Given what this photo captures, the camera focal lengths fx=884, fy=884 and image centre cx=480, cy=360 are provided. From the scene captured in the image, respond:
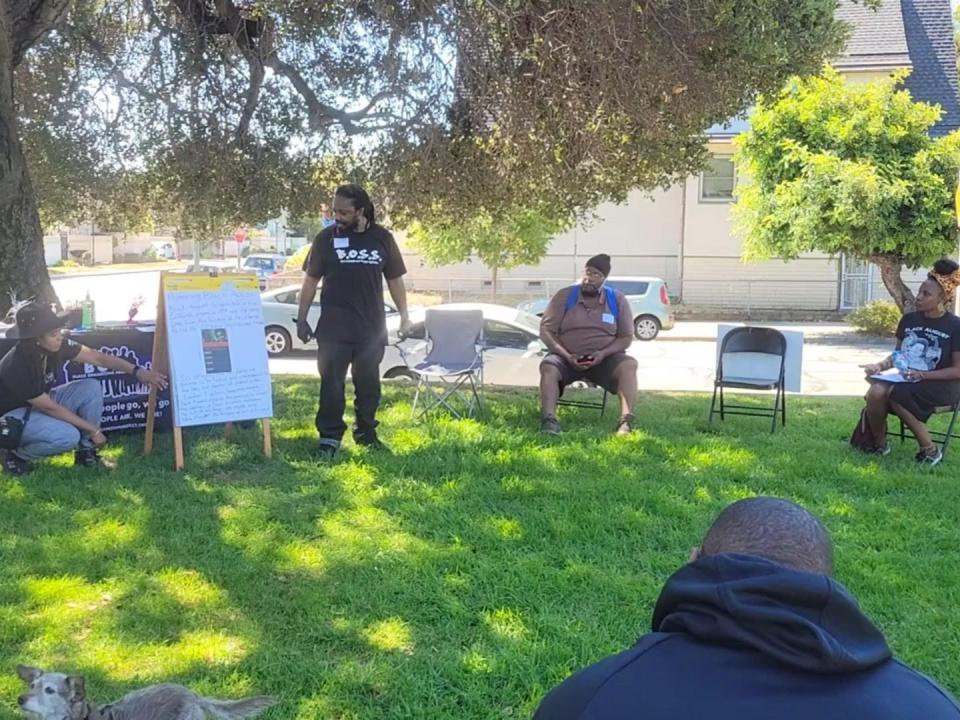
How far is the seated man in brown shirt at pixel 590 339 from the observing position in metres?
7.19

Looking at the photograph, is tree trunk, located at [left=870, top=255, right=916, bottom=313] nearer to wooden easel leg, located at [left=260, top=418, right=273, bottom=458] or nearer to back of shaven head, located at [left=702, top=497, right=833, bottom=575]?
wooden easel leg, located at [left=260, top=418, right=273, bottom=458]

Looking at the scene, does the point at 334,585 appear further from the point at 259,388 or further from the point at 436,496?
the point at 259,388

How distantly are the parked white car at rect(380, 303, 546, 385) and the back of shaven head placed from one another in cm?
819

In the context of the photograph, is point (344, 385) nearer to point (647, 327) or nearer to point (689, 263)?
point (647, 327)

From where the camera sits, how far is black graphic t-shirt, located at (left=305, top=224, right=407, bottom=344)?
6.12 m

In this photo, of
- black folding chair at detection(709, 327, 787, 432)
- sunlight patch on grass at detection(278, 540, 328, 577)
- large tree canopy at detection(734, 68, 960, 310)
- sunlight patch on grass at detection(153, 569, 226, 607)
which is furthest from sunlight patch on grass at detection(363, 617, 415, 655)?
large tree canopy at detection(734, 68, 960, 310)

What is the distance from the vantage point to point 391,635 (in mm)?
3480

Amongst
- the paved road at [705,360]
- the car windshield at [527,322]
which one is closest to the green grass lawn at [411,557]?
the paved road at [705,360]

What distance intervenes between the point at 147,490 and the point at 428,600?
2.41m

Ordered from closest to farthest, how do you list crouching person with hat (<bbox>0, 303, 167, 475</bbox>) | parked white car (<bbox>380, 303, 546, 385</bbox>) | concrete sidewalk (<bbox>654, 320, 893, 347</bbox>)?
crouching person with hat (<bbox>0, 303, 167, 475</bbox>), parked white car (<bbox>380, 303, 546, 385</bbox>), concrete sidewalk (<bbox>654, 320, 893, 347</bbox>)

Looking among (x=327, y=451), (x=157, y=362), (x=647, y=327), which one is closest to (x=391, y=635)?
(x=327, y=451)

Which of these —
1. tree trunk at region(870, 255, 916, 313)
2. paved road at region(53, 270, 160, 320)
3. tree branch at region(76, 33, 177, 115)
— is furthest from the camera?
paved road at region(53, 270, 160, 320)

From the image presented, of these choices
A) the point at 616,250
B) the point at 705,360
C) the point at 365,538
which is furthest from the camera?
the point at 616,250

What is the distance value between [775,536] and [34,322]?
5.19 meters
